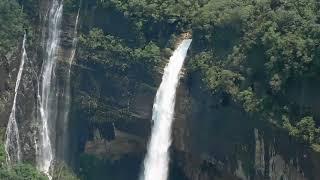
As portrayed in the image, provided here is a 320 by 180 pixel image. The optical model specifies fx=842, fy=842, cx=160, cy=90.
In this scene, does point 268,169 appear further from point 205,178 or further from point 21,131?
point 21,131

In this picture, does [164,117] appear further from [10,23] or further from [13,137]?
[10,23]

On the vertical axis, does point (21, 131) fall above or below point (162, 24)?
below

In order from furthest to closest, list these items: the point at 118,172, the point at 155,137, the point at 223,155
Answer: the point at 118,172
the point at 155,137
the point at 223,155

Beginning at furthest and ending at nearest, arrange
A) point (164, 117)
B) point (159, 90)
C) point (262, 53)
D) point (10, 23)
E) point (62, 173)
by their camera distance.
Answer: point (10, 23) < point (62, 173) < point (159, 90) < point (164, 117) < point (262, 53)

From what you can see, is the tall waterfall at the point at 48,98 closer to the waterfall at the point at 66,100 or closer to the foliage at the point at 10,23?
the waterfall at the point at 66,100

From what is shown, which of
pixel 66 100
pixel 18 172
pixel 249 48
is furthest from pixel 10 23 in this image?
pixel 249 48

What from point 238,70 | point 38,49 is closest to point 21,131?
point 38,49
